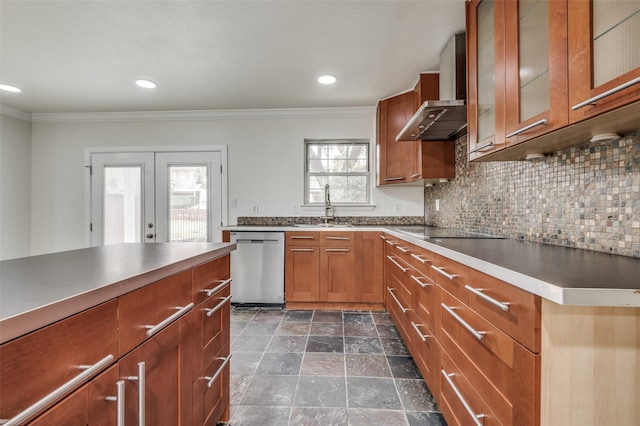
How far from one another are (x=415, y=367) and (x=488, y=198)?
1343 mm

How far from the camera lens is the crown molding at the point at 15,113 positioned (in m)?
3.56

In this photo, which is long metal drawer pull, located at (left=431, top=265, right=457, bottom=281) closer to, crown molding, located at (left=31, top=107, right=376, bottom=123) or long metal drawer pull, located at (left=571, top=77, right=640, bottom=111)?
long metal drawer pull, located at (left=571, top=77, right=640, bottom=111)

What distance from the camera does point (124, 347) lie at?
730 millimetres

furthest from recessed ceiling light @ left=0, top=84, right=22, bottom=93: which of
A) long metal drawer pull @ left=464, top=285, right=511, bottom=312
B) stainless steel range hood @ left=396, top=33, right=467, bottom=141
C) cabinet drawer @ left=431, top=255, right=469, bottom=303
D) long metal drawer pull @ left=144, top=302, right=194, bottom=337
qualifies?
long metal drawer pull @ left=464, top=285, right=511, bottom=312

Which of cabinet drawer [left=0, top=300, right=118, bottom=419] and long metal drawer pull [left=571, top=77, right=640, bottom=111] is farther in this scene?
long metal drawer pull [left=571, top=77, right=640, bottom=111]

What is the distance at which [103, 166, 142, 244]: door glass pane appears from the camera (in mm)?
3838

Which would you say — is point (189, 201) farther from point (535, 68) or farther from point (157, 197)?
point (535, 68)

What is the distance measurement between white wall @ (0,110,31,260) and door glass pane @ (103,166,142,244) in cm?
106

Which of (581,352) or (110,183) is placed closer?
(581,352)

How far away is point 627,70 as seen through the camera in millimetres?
804

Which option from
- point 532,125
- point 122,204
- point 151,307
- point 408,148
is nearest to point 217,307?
point 151,307

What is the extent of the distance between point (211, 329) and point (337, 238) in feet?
6.54

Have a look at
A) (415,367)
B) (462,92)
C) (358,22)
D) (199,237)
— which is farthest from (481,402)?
(199,237)

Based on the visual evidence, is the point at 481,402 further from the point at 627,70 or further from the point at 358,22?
the point at 358,22
